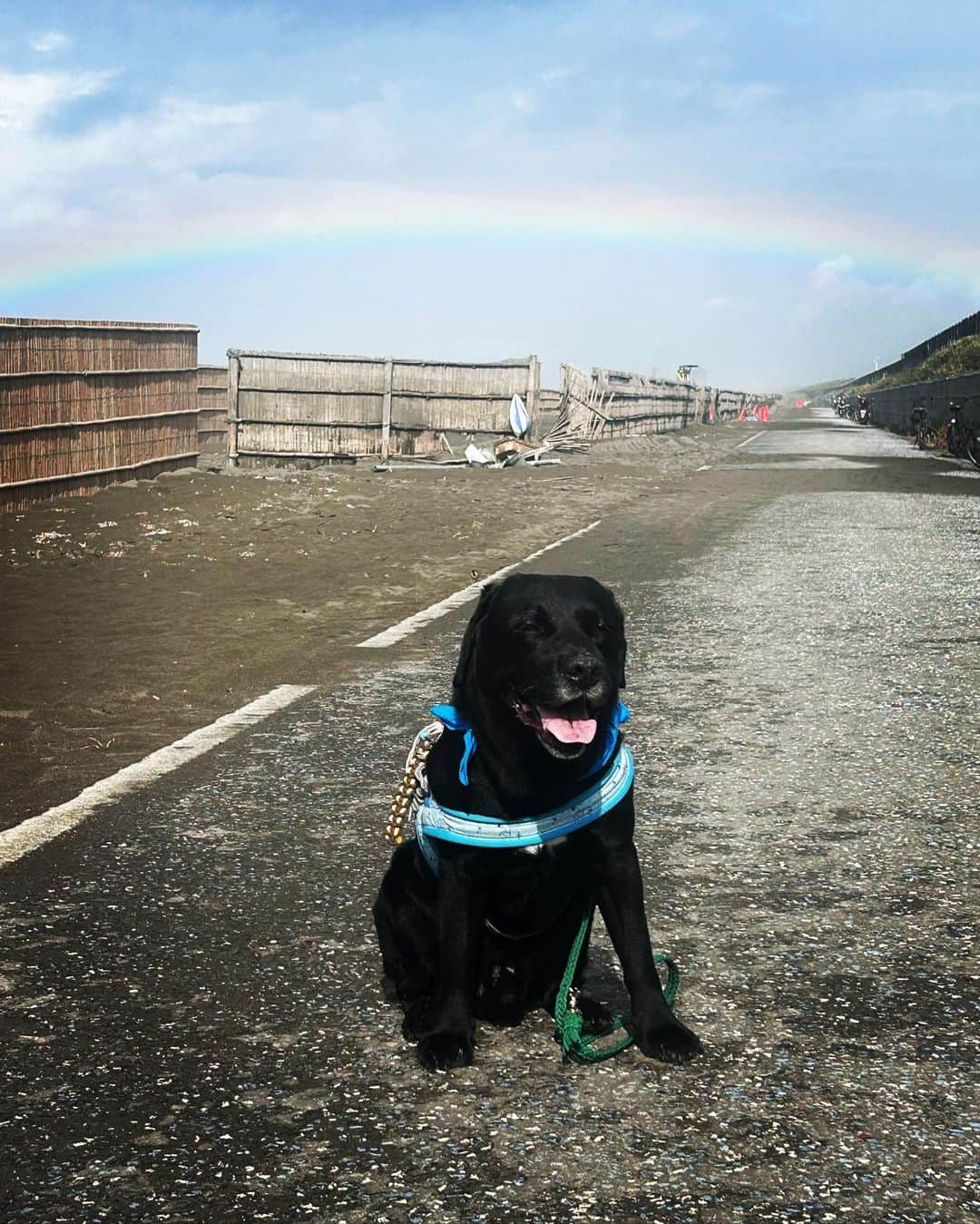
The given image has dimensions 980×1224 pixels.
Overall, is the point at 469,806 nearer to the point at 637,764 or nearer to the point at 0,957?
the point at 0,957

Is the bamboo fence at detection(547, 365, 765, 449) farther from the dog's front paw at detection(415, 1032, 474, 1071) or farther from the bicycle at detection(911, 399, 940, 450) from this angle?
the dog's front paw at detection(415, 1032, 474, 1071)

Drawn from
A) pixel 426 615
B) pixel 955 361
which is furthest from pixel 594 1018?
pixel 955 361

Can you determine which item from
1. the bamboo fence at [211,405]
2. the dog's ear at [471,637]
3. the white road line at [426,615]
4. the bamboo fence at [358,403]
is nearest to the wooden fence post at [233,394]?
the bamboo fence at [358,403]

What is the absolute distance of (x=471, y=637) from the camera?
11.3 feet

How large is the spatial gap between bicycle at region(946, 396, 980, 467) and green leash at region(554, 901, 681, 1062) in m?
22.5

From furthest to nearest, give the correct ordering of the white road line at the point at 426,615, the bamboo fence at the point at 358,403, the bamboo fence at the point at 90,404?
the bamboo fence at the point at 358,403 < the bamboo fence at the point at 90,404 < the white road line at the point at 426,615

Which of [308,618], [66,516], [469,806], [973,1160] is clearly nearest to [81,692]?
[308,618]

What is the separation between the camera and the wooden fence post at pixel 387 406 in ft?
93.6

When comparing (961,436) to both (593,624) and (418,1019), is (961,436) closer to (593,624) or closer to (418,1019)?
(593,624)

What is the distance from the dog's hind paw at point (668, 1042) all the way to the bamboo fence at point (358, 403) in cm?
2516

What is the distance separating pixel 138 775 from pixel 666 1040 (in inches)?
120

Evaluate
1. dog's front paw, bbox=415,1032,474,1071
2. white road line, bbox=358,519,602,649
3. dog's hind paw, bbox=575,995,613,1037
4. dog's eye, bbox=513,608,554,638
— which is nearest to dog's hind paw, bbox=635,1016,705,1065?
dog's hind paw, bbox=575,995,613,1037

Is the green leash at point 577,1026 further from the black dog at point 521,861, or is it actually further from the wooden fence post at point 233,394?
the wooden fence post at point 233,394

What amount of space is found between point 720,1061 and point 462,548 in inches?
447
